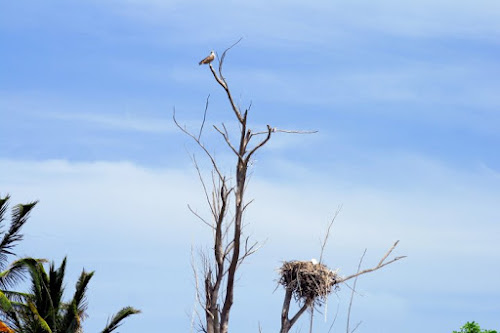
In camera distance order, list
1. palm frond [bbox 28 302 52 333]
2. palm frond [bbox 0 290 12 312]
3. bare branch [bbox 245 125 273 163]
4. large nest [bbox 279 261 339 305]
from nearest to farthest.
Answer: bare branch [bbox 245 125 273 163] → large nest [bbox 279 261 339 305] → palm frond [bbox 28 302 52 333] → palm frond [bbox 0 290 12 312]

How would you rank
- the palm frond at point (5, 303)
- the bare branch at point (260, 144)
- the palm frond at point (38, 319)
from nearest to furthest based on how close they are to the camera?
the bare branch at point (260, 144) → the palm frond at point (38, 319) → the palm frond at point (5, 303)

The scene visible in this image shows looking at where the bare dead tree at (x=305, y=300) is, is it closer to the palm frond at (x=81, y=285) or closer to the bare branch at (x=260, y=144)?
the bare branch at (x=260, y=144)

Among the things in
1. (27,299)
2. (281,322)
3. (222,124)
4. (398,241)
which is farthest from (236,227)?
(27,299)

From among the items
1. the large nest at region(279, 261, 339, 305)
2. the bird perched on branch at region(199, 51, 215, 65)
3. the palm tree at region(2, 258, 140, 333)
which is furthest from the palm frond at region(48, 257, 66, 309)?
the bird perched on branch at region(199, 51, 215, 65)

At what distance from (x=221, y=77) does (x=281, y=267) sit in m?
6.46

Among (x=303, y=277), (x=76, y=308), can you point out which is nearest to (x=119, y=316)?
(x=76, y=308)

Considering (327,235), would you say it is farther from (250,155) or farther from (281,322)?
(281,322)

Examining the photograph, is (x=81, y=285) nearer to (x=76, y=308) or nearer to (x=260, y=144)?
(x=76, y=308)

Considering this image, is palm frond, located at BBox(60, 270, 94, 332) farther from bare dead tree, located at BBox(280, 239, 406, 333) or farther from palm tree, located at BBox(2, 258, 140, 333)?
bare dead tree, located at BBox(280, 239, 406, 333)

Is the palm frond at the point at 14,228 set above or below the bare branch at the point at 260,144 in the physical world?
above

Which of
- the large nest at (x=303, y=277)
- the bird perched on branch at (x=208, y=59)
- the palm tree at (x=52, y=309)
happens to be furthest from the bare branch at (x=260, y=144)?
the palm tree at (x=52, y=309)

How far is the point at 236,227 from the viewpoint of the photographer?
26.5 ft

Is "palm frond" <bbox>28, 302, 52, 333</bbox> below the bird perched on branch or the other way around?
the other way around

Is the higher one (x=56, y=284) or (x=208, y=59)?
(x=56, y=284)
